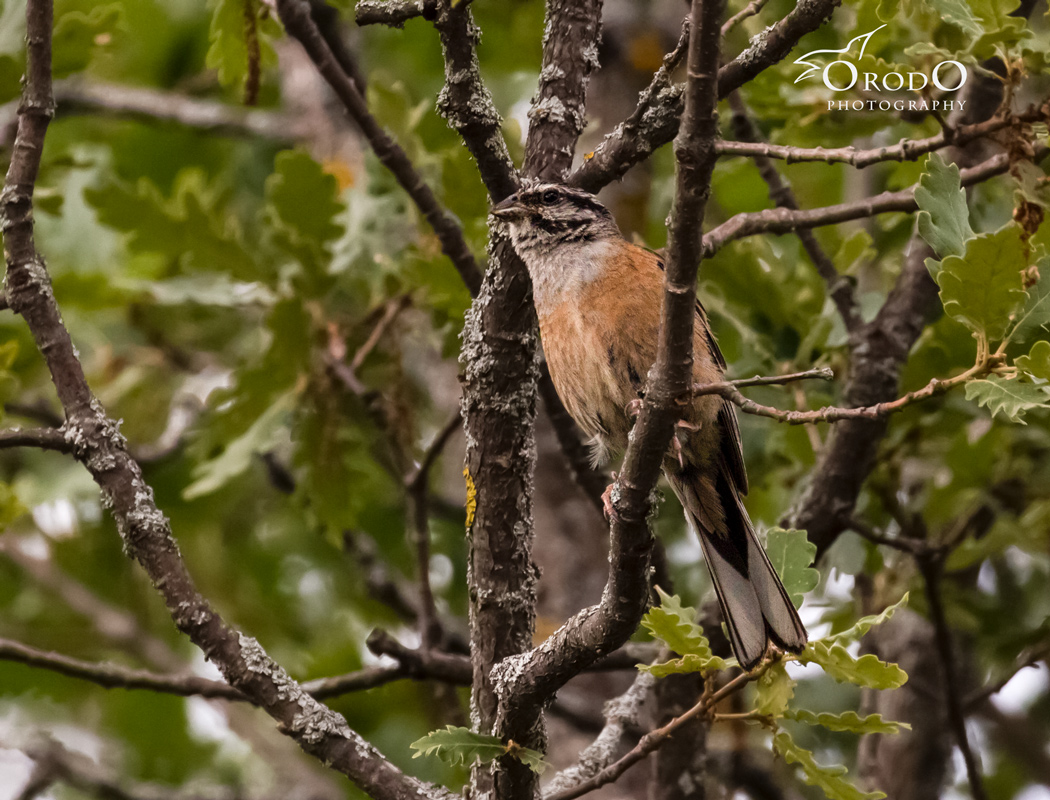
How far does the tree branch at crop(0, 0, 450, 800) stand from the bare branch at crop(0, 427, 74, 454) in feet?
0.08

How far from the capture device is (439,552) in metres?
6.46

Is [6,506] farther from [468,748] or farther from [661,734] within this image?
[661,734]

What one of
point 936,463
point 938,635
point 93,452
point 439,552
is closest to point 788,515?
point 938,635

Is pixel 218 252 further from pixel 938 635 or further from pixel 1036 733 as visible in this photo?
pixel 1036 733

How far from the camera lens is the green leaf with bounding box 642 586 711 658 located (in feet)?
7.83

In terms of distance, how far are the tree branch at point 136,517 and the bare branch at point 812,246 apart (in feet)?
7.48

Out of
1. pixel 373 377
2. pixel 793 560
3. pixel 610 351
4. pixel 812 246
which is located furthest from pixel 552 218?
pixel 373 377

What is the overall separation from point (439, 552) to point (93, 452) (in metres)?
3.78

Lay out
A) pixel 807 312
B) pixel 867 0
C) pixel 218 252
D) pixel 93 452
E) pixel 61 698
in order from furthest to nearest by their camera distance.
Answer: pixel 61 698 < pixel 218 252 < pixel 807 312 < pixel 867 0 < pixel 93 452

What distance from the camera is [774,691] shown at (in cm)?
260

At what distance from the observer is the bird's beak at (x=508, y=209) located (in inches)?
117

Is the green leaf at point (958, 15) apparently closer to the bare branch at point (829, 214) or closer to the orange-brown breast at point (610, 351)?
the bare branch at point (829, 214)

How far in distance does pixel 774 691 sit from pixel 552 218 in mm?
1654

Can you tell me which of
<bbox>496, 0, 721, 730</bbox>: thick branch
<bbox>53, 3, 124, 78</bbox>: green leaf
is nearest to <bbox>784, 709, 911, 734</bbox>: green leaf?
<bbox>496, 0, 721, 730</bbox>: thick branch
